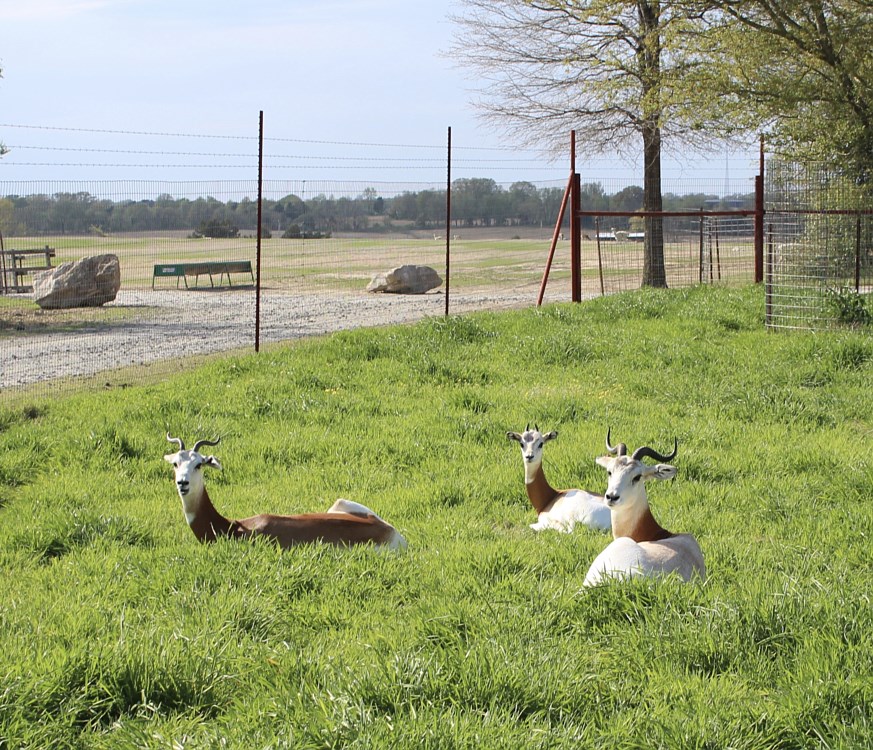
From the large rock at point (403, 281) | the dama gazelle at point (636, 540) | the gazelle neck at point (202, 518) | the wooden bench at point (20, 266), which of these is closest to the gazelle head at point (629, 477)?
the dama gazelle at point (636, 540)

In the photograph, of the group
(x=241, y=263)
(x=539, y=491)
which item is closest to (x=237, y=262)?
(x=241, y=263)

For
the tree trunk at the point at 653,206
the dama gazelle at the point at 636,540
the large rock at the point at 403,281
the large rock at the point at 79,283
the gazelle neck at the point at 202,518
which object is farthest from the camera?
the large rock at the point at 403,281

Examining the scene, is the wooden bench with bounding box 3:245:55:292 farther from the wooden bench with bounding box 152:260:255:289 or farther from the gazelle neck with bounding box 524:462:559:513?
the gazelle neck with bounding box 524:462:559:513

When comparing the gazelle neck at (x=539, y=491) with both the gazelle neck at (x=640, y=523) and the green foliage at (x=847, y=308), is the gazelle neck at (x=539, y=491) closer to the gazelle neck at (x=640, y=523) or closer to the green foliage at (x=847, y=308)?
the gazelle neck at (x=640, y=523)

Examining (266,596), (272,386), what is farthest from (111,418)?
(266,596)

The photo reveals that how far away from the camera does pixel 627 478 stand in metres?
4.98

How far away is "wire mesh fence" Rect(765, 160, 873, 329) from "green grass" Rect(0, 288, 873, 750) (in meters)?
2.80

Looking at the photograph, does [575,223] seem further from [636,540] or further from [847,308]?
[636,540]

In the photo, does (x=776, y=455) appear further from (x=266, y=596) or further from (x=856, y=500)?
(x=266, y=596)

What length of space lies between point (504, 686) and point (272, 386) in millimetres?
6525

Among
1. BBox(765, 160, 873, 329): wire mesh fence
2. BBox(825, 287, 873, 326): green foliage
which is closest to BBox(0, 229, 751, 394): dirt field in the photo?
BBox(765, 160, 873, 329): wire mesh fence

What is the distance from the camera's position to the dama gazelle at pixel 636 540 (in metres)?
4.66

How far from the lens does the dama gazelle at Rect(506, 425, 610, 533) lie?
6.09 metres

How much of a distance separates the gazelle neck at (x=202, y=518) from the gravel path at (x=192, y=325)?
7.06m
